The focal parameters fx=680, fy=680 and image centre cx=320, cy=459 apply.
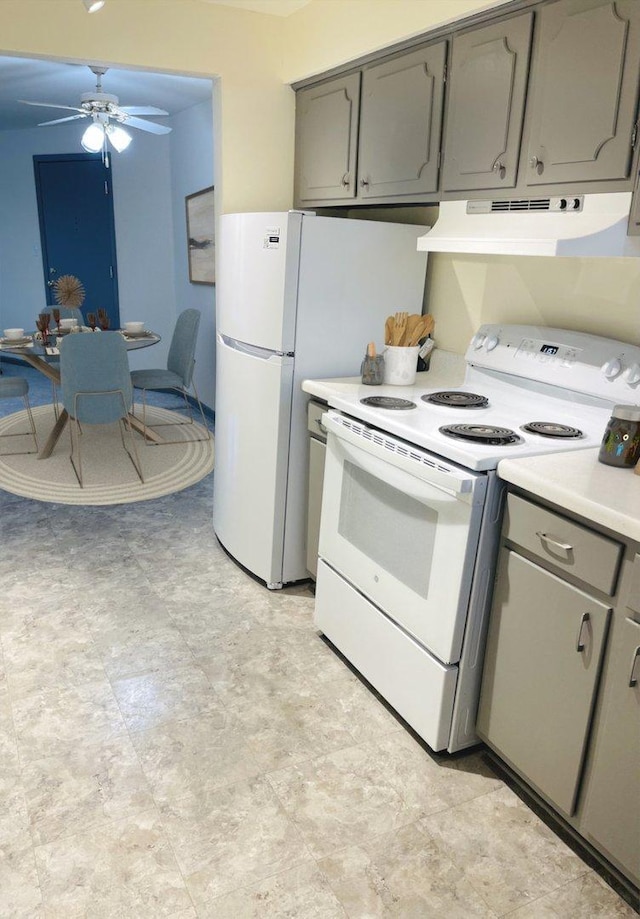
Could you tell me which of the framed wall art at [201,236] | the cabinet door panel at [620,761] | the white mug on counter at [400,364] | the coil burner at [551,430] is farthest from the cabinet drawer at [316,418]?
the framed wall art at [201,236]

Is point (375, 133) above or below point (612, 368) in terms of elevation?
above

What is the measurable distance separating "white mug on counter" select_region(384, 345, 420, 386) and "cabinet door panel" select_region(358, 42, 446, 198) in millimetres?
555

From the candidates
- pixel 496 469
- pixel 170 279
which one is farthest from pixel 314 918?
pixel 170 279

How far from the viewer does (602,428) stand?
80.3 inches

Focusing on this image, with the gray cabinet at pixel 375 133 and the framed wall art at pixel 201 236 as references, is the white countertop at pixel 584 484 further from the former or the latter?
the framed wall art at pixel 201 236

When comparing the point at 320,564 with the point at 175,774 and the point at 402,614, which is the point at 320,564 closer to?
the point at 402,614

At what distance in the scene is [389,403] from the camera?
222 centimetres

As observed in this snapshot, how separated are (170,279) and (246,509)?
12.7 feet

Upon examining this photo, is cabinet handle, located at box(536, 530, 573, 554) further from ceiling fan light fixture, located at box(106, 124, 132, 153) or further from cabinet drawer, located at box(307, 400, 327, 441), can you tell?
ceiling fan light fixture, located at box(106, 124, 132, 153)

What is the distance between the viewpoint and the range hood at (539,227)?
5.68 feet

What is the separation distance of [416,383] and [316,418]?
0.41 metres

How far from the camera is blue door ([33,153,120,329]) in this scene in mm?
6465

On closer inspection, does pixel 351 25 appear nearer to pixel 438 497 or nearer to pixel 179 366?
pixel 438 497

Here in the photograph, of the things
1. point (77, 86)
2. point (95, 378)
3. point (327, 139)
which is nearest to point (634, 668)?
point (327, 139)
